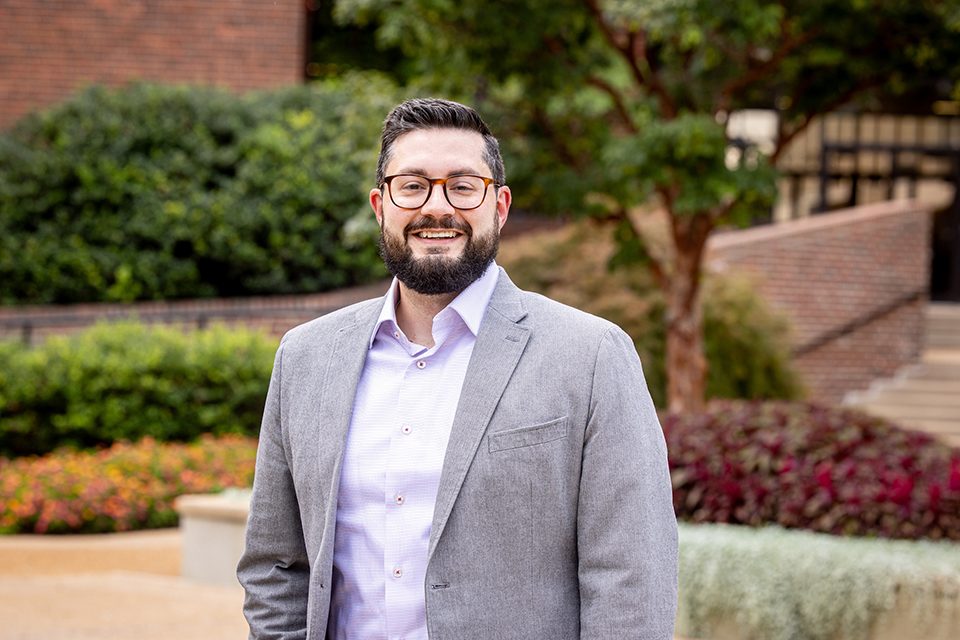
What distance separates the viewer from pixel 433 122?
6.59ft

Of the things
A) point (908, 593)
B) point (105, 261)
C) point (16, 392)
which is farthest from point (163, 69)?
point (908, 593)

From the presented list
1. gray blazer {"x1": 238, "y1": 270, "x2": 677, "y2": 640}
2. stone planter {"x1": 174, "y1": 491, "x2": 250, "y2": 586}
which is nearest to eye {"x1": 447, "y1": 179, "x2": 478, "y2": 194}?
gray blazer {"x1": 238, "y1": 270, "x2": 677, "y2": 640}

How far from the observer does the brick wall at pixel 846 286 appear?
12609 millimetres

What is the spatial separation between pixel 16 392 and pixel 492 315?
854 centimetres

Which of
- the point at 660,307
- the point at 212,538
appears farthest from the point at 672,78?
the point at 212,538

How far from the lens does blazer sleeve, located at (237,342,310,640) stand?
6.88 ft

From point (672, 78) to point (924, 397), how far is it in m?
6.10

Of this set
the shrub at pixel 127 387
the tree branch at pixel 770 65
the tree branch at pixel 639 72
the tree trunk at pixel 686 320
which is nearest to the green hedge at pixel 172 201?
the shrub at pixel 127 387

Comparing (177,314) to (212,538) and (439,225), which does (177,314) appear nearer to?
(212,538)

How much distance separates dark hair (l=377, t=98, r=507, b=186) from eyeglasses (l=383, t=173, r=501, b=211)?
6 cm

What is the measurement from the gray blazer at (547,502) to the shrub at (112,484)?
22.6ft

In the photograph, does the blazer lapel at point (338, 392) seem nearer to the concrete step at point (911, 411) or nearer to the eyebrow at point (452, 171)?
the eyebrow at point (452, 171)

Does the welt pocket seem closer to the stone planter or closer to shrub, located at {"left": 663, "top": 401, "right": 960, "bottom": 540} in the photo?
shrub, located at {"left": 663, "top": 401, "right": 960, "bottom": 540}

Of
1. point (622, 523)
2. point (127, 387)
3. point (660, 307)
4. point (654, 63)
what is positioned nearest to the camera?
point (622, 523)
